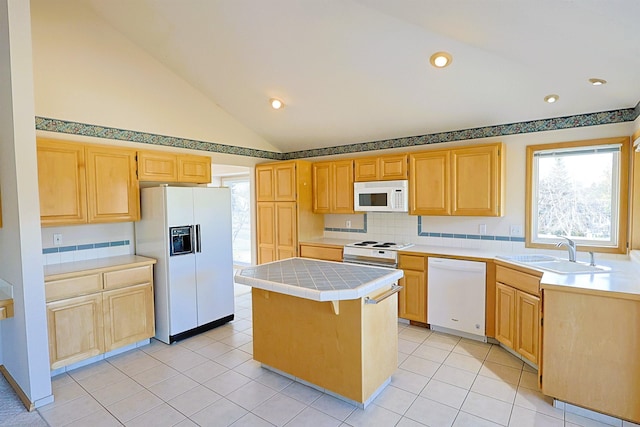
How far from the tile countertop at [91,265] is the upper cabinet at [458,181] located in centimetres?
313

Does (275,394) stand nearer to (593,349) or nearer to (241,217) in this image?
(593,349)

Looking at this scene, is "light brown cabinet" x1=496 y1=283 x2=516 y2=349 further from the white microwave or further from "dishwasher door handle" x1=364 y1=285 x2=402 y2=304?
the white microwave

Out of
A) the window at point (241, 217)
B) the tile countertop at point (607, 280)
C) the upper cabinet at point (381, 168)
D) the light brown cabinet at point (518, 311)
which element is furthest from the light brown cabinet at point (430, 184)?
the window at point (241, 217)

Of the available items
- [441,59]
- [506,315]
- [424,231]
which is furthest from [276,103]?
[506,315]

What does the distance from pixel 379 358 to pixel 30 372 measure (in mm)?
2574

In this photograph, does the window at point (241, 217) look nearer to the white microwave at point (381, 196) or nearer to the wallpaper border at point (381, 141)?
the wallpaper border at point (381, 141)

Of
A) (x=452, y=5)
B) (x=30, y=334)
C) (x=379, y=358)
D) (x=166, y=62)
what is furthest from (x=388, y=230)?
(x=30, y=334)

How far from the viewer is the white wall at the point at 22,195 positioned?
239cm

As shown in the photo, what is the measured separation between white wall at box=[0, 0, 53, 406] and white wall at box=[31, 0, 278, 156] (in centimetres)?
82

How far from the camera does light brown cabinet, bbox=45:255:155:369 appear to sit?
116 inches

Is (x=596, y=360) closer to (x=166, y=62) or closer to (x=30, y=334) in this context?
(x=30, y=334)

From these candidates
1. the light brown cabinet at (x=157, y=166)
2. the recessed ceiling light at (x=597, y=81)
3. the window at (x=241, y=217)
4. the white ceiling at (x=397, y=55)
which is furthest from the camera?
the window at (x=241, y=217)

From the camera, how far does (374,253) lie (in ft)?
13.8

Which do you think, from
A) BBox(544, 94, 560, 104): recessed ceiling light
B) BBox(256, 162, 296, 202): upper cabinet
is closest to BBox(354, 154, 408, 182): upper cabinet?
BBox(256, 162, 296, 202): upper cabinet
